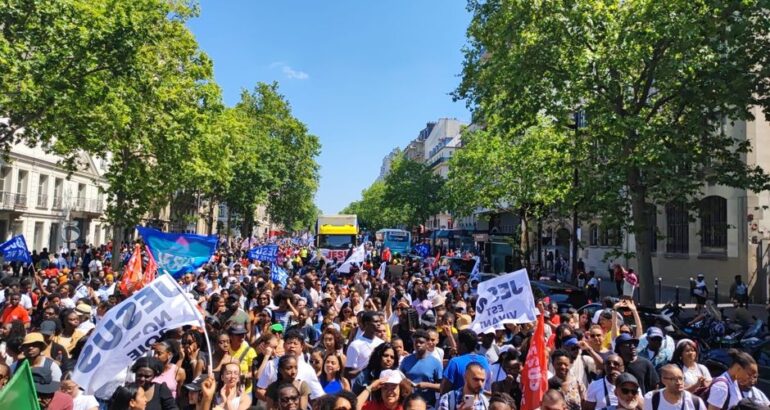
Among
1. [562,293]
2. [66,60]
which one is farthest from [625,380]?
[66,60]

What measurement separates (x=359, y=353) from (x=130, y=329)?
2.21 meters

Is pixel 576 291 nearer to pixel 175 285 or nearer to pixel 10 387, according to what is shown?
pixel 175 285

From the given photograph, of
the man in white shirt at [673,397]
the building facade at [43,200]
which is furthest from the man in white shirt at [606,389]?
the building facade at [43,200]

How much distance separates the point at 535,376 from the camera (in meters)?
5.46

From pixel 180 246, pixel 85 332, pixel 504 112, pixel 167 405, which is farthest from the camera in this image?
pixel 504 112

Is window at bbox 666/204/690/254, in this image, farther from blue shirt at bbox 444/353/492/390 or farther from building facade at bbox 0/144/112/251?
building facade at bbox 0/144/112/251

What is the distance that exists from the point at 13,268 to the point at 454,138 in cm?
8472

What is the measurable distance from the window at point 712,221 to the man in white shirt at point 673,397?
23.4 meters

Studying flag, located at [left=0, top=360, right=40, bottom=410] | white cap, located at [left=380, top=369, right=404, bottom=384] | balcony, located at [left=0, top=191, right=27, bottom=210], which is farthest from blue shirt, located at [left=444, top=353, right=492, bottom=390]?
balcony, located at [left=0, top=191, right=27, bottom=210]

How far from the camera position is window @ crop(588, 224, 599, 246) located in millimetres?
37562

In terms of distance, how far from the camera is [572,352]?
244 inches

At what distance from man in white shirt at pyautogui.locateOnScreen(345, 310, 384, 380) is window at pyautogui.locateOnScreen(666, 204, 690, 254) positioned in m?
24.7

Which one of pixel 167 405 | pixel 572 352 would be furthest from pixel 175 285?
pixel 572 352

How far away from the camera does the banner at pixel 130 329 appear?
5285 mm
